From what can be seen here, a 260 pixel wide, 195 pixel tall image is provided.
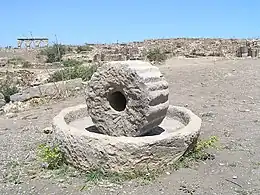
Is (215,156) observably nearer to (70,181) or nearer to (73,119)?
(70,181)

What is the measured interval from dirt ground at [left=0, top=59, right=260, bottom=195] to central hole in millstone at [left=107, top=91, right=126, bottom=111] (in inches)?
45.7

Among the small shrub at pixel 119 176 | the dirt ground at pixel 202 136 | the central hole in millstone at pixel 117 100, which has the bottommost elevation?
the dirt ground at pixel 202 136

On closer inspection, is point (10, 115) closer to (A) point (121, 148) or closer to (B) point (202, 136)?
(B) point (202, 136)

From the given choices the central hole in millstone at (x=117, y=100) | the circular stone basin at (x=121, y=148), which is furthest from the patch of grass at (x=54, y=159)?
the central hole in millstone at (x=117, y=100)

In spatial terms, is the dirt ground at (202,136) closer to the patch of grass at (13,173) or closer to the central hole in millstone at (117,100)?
the patch of grass at (13,173)

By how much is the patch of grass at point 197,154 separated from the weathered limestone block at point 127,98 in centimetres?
60

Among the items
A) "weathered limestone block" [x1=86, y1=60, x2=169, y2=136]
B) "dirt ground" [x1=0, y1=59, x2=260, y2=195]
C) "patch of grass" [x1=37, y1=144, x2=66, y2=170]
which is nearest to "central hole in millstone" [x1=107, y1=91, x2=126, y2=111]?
"weathered limestone block" [x1=86, y1=60, x2=169, y2=136]

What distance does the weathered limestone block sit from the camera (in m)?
4.32

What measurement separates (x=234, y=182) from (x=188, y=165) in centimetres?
64

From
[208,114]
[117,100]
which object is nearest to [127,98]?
[117,100]

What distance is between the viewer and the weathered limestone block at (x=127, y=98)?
4316 mm

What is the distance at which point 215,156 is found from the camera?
15.6 feet

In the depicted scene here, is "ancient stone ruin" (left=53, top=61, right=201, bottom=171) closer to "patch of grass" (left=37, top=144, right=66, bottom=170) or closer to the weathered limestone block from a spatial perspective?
the weathered limestone block

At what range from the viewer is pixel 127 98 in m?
4.47
